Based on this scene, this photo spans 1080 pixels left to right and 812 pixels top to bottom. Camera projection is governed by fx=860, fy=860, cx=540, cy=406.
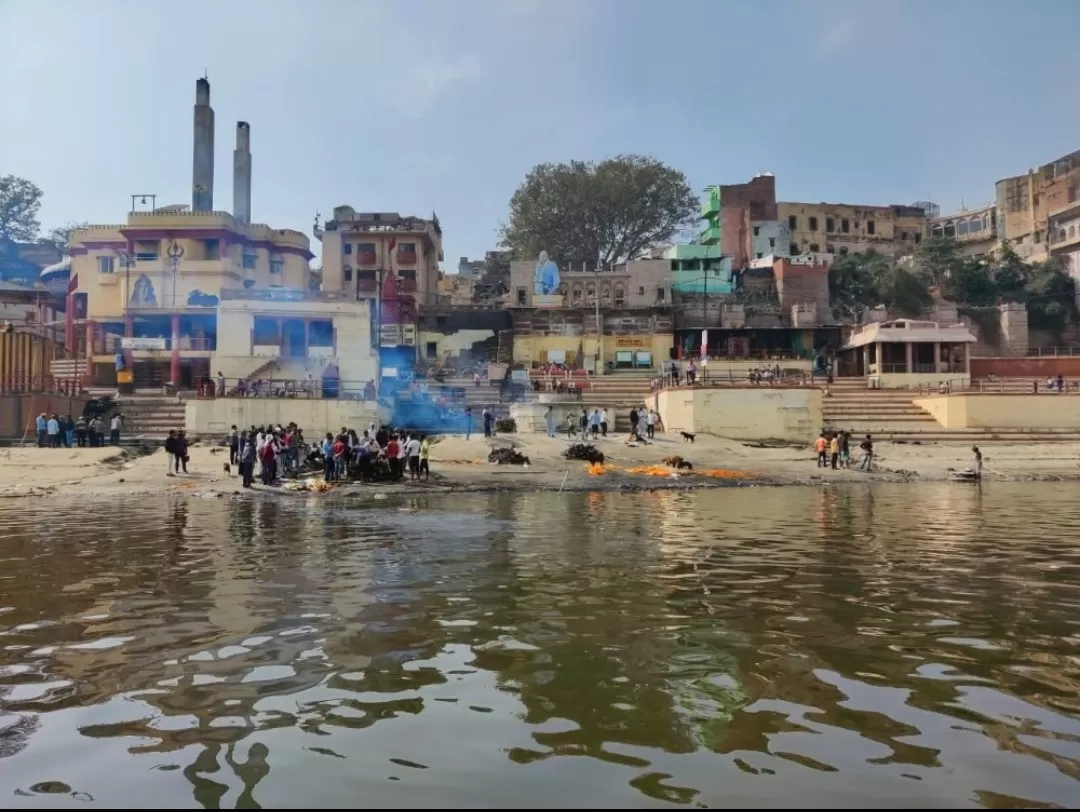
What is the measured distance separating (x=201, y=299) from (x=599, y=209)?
29994 mm

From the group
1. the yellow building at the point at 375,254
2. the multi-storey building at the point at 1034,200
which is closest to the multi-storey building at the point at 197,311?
the yellow building at the point at 375,254

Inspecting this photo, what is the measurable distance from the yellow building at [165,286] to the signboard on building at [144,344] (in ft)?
0.17

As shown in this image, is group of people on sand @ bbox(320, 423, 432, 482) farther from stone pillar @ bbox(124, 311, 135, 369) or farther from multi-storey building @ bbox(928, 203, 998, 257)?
multi-storey building @ bbox(928, 203, 998, 257)

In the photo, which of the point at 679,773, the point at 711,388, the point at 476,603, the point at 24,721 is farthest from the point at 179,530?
the point at 711,388

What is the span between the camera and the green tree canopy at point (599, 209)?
6319cm

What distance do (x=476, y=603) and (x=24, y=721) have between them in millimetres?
3772

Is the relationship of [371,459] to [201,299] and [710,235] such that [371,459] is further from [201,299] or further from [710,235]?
[710,235]

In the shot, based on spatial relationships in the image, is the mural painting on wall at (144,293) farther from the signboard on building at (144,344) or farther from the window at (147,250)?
the signboard on building at (144,344)

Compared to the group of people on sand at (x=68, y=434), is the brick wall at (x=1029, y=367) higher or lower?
higher

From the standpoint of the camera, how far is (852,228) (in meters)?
74.9

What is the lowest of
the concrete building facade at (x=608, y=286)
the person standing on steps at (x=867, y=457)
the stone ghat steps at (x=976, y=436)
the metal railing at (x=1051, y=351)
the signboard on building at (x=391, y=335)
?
the person standing on steps at (x=867, y=457)

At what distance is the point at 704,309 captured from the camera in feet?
182

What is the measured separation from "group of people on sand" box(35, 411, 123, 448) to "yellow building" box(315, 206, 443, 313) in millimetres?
30288

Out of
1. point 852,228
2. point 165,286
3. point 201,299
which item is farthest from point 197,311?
point 852,228
